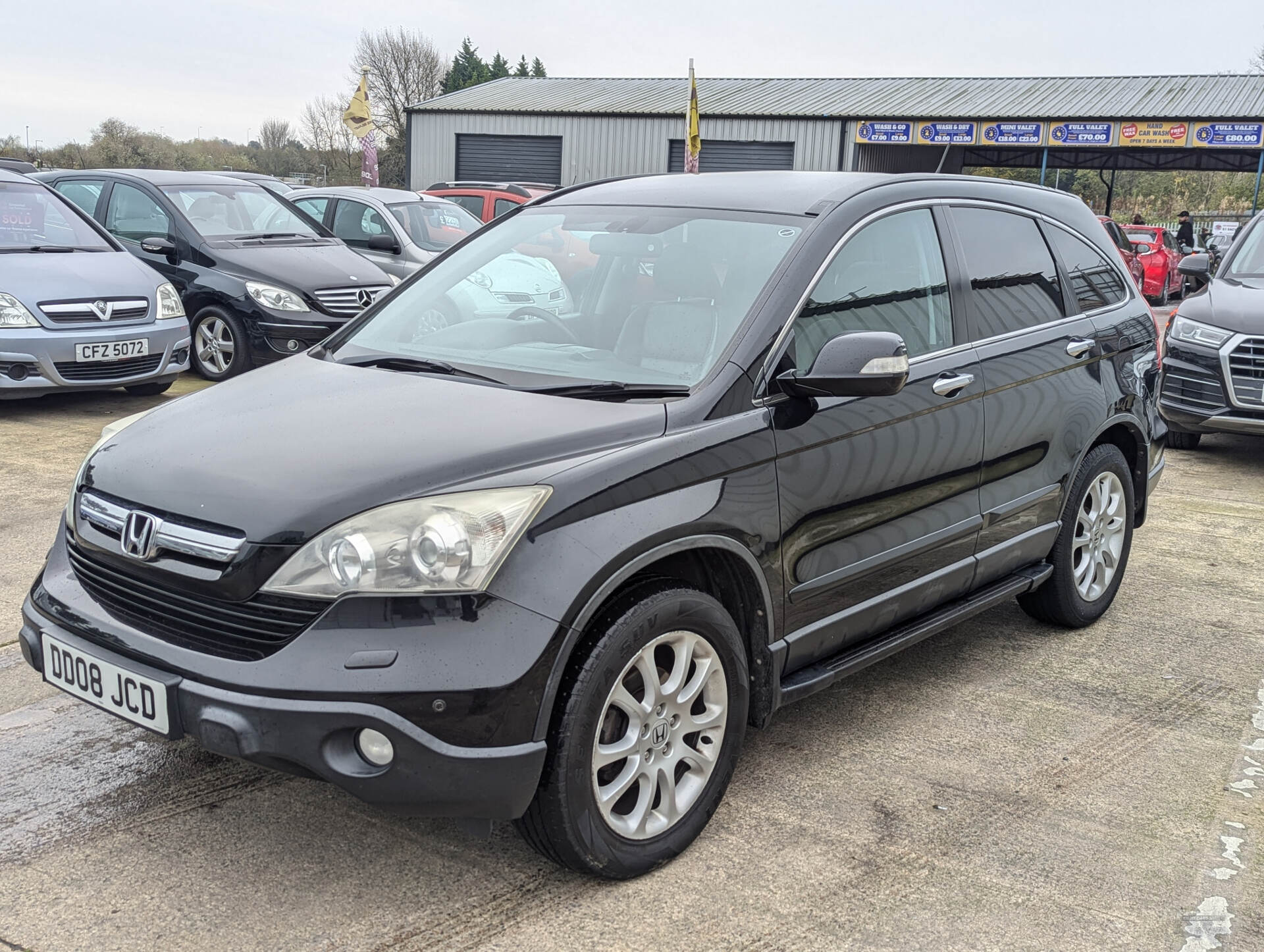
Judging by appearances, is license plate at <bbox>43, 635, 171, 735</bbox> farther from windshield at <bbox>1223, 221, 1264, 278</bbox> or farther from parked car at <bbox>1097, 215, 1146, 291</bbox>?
parked car at <bbox>1097, 215, 1146, 291</bbox>

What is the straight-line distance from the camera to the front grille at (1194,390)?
794 centimetres

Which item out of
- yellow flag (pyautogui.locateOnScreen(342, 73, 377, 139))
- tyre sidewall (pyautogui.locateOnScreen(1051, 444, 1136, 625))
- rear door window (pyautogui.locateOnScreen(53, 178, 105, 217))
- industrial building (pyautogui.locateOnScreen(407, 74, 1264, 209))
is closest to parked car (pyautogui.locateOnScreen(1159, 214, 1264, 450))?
tyre sidewall (pyautogui.locateOnScreen(1051, 444, 1136, 625))

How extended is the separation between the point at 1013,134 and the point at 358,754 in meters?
33.4

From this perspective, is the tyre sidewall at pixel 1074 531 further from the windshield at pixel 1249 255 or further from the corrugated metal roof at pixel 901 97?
the corrugated metal roof at pixel 901 97

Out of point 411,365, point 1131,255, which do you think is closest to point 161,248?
point 411,365

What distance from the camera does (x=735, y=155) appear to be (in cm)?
3600

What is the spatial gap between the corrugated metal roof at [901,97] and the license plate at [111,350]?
94.5ft

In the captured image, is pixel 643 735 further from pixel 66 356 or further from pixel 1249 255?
pixel 1249 255

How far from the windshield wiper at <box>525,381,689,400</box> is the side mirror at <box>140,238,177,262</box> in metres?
7.72

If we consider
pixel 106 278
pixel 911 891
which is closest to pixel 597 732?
pixel 911 891

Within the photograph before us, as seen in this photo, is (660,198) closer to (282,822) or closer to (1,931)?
(282,822)

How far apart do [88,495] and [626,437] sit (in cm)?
132

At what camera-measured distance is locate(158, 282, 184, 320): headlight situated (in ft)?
28.4

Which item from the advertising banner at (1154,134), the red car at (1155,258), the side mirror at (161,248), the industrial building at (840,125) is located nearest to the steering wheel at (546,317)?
the side mirror at (161,248)
